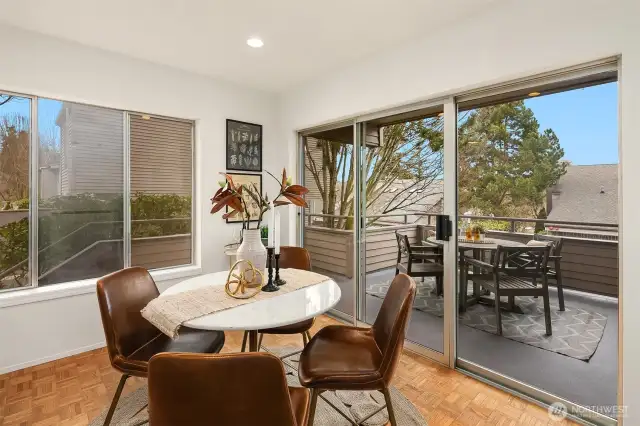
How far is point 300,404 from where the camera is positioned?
1277 millimetres

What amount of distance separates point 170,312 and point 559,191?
7.81 feet

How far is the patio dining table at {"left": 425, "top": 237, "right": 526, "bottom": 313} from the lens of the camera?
7.95 feet

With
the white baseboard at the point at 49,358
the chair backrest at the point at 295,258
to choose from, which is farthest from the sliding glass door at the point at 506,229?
the white baseboard at the point at 49,358

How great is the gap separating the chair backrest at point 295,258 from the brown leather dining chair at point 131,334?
877 millimetres

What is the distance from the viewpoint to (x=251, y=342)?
182cm

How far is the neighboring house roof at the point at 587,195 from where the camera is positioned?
1835 millimetres

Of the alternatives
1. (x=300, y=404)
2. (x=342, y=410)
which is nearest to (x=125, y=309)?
(x=300, y=404)

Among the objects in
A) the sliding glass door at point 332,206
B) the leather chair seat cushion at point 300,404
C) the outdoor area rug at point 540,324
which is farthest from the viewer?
the sliding glass door at point 332,206

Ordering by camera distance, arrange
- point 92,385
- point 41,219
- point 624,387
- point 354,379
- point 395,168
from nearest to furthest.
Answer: point 354,379, point 624,387, point 92,385, point 41,219, point 395,168

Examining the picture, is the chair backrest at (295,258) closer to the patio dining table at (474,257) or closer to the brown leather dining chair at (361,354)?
the brown leather dining chair at (361,354)

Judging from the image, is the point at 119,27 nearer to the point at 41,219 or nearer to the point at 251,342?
the point at 41,219

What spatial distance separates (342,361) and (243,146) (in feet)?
9.03

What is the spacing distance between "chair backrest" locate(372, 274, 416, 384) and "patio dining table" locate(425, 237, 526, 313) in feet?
3.09

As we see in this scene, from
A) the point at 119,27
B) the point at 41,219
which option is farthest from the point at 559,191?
the point at 41,219
